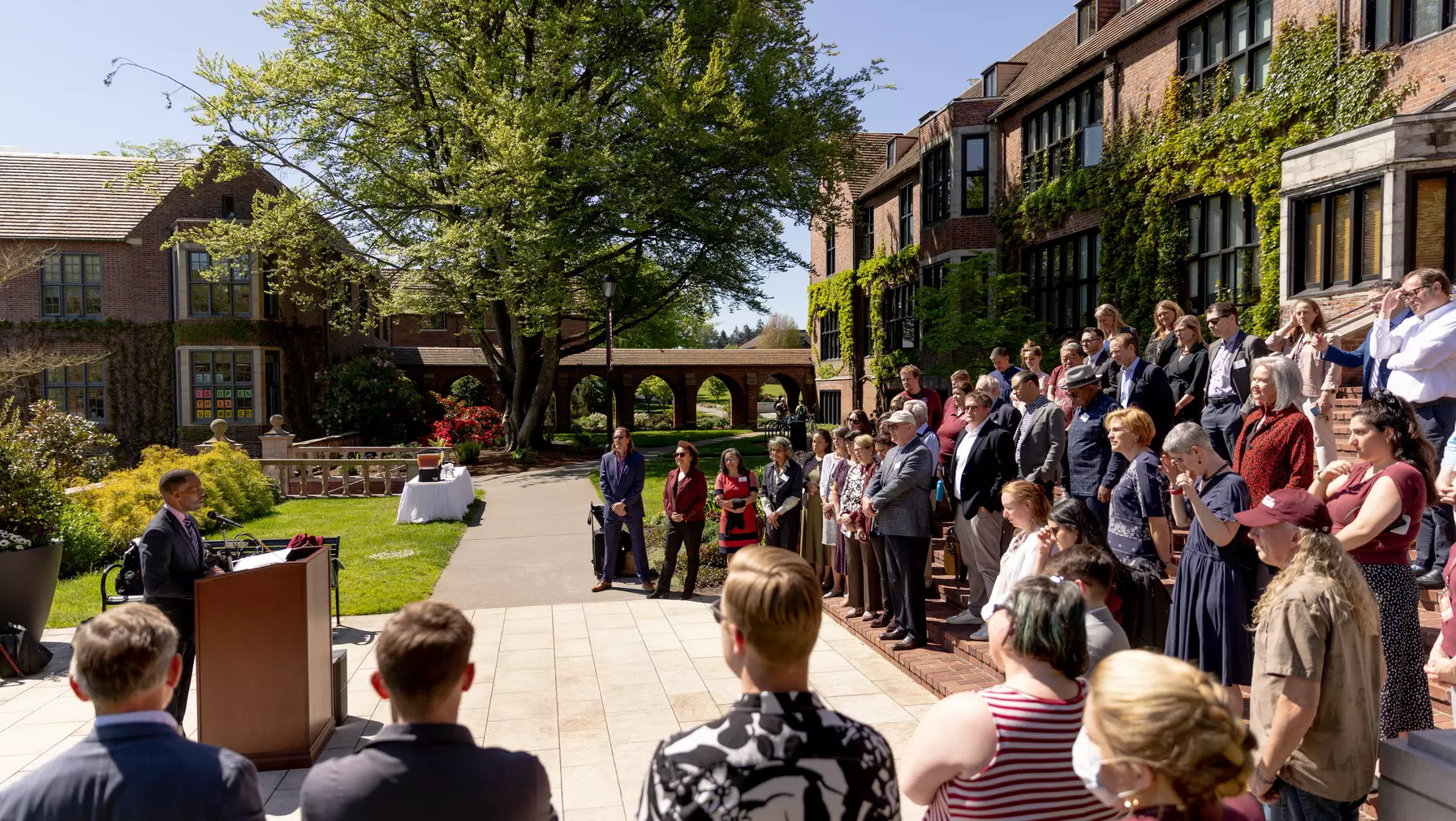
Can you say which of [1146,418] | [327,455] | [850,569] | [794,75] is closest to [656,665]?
[850,569]

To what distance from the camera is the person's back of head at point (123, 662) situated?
2.52 meters

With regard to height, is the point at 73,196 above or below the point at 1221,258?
above

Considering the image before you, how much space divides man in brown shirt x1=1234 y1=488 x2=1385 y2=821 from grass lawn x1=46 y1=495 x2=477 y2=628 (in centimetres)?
916

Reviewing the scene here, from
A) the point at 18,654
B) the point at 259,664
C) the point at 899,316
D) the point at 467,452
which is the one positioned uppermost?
the point at 899,316

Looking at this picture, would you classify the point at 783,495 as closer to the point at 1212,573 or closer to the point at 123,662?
the point at 1212,573

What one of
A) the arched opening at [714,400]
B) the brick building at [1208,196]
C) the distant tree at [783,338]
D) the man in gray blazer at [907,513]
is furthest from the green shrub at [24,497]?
the distant tree at [783,338]

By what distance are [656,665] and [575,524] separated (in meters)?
8.68

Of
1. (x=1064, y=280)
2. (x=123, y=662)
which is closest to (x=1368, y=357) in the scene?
(x=123, y=662)

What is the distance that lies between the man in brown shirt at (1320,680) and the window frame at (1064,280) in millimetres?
15963

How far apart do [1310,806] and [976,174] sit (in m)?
21.7

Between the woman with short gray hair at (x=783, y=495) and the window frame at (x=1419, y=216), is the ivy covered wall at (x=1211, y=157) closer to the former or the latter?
the window frame at (x=1419, y=216)

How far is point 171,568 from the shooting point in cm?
572

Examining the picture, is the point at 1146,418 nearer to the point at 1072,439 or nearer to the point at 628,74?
the point at 1072,439

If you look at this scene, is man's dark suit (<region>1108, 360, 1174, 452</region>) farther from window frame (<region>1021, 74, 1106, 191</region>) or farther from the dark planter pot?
window frame (<region>1021, 74, 1106, 191</region>)
